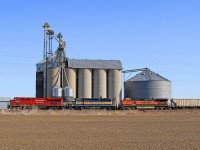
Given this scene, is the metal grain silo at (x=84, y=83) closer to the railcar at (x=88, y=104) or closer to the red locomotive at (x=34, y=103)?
the railcar at (x=88, y=104)

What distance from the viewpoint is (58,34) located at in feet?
327

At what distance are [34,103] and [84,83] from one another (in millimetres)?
14637

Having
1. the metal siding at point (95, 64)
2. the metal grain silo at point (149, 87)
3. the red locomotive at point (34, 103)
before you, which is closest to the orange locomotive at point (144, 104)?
the metal grain silo at point (149, 87)

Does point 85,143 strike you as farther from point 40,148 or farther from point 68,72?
point 68,72

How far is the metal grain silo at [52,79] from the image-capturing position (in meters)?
92.6

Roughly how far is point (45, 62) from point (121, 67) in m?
18.9

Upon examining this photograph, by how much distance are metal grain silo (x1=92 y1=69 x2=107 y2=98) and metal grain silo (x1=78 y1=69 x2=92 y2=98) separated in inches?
52.2

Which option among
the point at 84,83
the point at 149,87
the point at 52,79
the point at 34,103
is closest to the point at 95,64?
the point at 84,83

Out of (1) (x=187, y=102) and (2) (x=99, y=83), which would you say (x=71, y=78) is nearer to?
(2) (x=99, y=83)

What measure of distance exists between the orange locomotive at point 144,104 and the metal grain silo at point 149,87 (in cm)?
451

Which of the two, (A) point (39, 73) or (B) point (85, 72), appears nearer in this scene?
(B) point (85, 72)

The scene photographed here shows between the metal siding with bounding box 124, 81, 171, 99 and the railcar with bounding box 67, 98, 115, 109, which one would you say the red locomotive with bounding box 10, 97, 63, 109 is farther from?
the metal siding with bounding box 124, 81, 171, 99

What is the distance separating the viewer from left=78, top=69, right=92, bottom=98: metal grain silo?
93.9m

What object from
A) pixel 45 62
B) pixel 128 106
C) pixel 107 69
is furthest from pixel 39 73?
pixel 128 106
